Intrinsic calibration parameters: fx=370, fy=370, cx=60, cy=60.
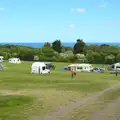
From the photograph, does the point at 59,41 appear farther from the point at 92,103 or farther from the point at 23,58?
the point at 92,103

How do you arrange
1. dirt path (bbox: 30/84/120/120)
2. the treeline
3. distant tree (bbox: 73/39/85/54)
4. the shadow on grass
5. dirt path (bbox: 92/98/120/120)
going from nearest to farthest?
dirt path (bbox: 30/84/120/120) < dirt path (bbox: 92/98/120/120) < the shadow on grass < the treeline < distant tree (bbox: 73/39/85/54)

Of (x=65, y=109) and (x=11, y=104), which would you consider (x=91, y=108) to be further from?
(x=11, y=104)

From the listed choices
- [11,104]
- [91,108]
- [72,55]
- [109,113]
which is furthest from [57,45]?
[109,113]

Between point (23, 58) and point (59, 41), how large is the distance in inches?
879

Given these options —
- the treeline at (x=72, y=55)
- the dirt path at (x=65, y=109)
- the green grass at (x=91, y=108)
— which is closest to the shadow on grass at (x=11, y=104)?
the dirt path at (x=65, y=109)

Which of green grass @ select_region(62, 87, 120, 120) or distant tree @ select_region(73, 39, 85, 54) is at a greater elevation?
distant tree @ select_region(73, 39, 85, 54)

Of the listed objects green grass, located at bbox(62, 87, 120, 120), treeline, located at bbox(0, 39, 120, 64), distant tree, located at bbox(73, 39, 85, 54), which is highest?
distant tree, located at bbox(73, 39, 85, 54)

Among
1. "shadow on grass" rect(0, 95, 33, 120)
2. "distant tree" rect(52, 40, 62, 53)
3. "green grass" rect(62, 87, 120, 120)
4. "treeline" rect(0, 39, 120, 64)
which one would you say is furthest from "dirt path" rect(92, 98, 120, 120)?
"distant tree" rect(52, 40, 62, 53)

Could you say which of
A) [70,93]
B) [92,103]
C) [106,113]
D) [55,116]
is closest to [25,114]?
[55,116]

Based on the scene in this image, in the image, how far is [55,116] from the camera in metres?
20.2

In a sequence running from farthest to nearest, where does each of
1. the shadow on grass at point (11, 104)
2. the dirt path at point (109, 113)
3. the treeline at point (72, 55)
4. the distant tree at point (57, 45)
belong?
1. the distant tree at point (57, 45)
2. the treeline at point (72, 55)
3. the shadow on grass at point (11, 104)
4. the dirt path at point (109, 113)

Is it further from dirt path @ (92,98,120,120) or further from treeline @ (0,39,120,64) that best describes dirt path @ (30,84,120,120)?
treeline @ (0,39,120,64)

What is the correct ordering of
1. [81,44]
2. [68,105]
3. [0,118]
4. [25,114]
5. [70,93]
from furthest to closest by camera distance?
[81,44], [70,93], [68,105], [25,114], [0,118]

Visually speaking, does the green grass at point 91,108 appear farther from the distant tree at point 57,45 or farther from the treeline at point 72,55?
the distant tree at point 57,45
